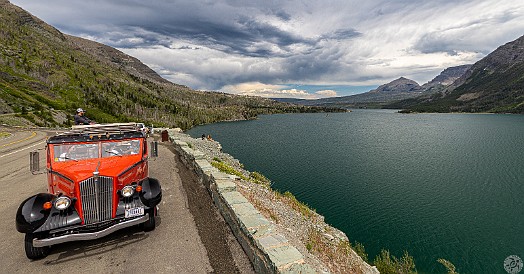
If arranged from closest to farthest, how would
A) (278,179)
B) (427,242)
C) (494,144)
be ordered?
(427,242)
(278,179)
(494,144)

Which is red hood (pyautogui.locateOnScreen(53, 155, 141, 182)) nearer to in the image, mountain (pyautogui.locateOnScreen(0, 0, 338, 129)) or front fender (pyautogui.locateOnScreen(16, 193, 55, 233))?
front fender (pyautogui.locateOnScreen(16, 193, 55, 233))

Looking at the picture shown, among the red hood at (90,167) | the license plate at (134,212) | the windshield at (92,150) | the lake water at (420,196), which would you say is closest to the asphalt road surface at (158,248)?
the license plate at (134,212)

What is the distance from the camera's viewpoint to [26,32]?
163375mm

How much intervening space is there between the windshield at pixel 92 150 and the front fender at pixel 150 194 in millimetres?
1752

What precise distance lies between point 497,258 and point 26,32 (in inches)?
9301

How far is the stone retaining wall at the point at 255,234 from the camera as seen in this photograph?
6.40 m

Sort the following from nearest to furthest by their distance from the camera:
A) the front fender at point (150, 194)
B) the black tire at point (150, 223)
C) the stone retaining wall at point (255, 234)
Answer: the stone retaining wall at point (255, 234) < the front fender at point (150, 194) < the black tire at point (150, 223)

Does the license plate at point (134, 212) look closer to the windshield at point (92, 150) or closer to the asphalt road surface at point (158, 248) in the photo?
the asphalt road surface at point (158, 248)

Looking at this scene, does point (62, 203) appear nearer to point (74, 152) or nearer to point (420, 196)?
point (74, 152)

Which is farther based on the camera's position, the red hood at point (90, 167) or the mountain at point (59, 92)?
the mountain at point (59, 92)

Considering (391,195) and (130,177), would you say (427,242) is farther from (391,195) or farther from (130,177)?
(130,177)

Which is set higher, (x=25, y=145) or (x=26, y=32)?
(x=26, y=32)

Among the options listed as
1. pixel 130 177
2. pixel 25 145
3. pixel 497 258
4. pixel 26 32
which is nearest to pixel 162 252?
pixel 130 177

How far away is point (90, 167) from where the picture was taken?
351 inches
